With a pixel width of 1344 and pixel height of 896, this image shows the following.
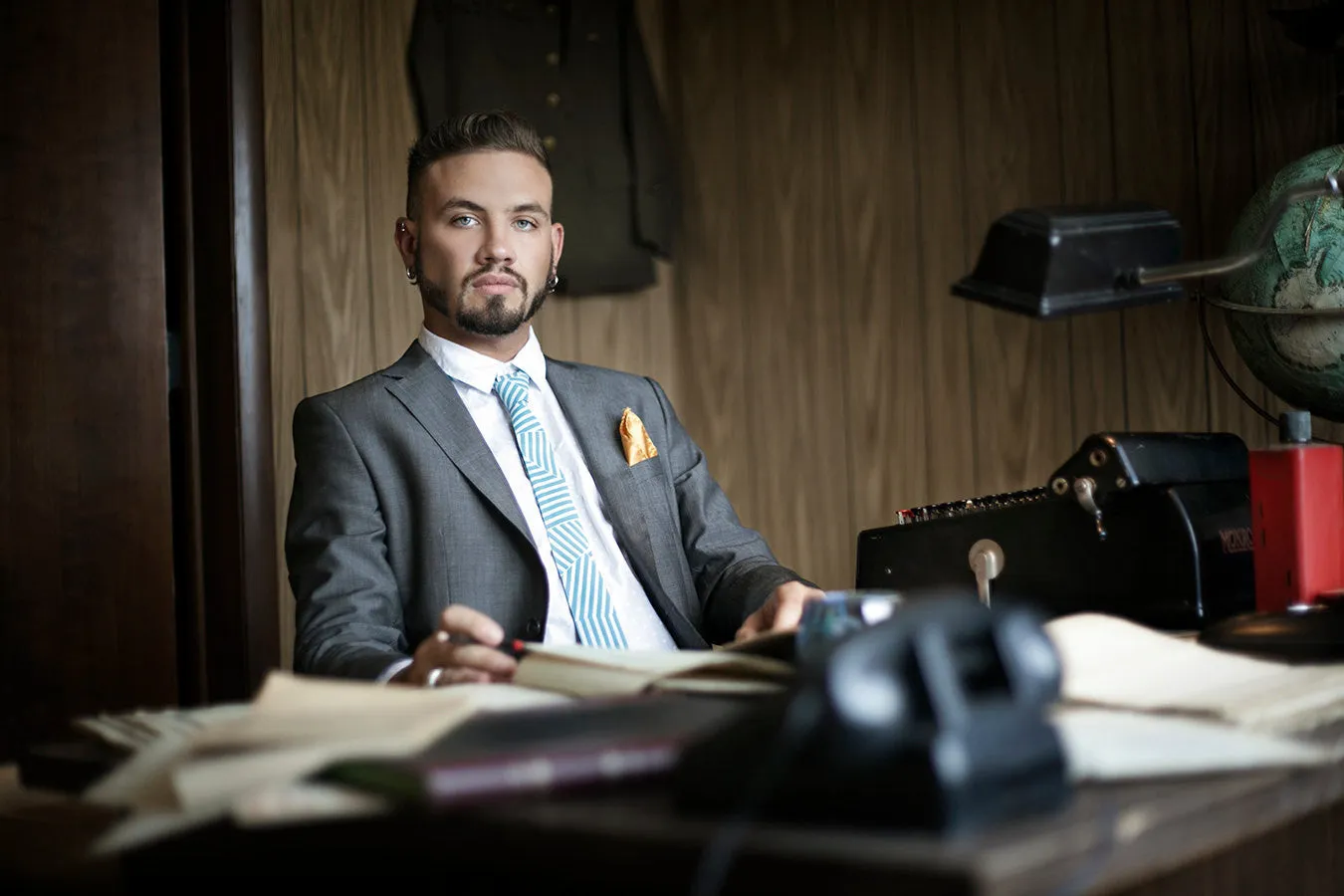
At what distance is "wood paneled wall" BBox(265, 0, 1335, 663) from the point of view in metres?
2.70

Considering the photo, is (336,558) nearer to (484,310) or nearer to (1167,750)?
(484,310)

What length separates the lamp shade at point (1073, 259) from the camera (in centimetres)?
134

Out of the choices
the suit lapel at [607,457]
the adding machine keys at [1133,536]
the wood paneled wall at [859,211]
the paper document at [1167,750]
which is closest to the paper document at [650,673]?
the paper document at [1167,750]

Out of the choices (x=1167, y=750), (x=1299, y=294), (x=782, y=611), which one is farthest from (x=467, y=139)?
(x=1167, y=750)

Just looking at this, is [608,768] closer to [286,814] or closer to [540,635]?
[286,814]

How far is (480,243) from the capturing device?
7.07ft

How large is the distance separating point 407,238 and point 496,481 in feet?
1.70

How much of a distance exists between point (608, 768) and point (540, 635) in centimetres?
124

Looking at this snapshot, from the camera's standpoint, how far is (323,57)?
3.03 metres

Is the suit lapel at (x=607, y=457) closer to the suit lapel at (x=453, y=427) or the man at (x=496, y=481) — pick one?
the man at (x=496, y=481)

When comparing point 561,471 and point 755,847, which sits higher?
point 561,471

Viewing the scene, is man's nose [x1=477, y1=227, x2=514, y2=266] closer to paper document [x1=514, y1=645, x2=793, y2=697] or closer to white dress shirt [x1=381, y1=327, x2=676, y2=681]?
white dress shirt [x1=381, y1=327, x2=676, y2=681]

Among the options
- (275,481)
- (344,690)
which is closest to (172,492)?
(275,481)

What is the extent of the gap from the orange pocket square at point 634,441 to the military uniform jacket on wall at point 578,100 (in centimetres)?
121
